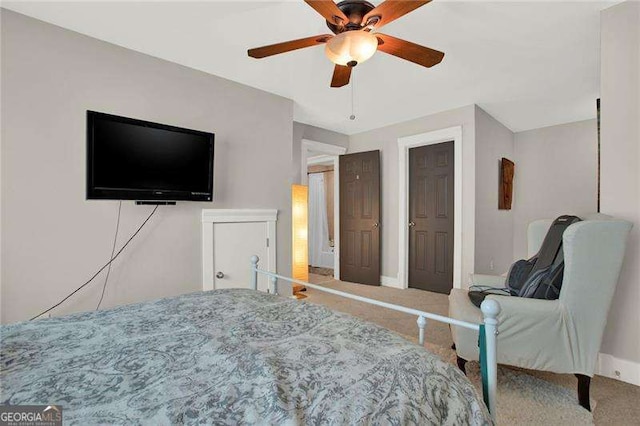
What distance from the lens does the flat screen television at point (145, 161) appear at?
83.7 inches

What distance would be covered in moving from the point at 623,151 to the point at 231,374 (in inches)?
102

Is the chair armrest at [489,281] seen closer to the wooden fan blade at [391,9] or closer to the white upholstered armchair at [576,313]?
the white upholstered armchair at [576,313]

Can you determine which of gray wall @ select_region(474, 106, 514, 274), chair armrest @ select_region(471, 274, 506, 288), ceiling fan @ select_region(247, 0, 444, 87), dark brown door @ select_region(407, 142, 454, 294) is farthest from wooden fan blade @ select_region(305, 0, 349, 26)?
dark brown door @ select_region(407, 142, 454, 294)

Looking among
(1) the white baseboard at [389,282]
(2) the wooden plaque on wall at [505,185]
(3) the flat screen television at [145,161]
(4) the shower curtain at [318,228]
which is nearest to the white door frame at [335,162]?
(1) the white baseboard at [389,282]

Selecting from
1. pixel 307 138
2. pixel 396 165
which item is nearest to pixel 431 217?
pixel 396 165

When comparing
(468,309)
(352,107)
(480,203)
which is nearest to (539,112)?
(480,203)

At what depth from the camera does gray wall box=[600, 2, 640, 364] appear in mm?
1912

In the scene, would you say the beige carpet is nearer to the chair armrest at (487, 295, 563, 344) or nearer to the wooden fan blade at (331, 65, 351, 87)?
the chair armrest at (487, 295, 563, 344)

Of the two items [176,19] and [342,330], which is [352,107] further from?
[342,330]

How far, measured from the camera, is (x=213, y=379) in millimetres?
778

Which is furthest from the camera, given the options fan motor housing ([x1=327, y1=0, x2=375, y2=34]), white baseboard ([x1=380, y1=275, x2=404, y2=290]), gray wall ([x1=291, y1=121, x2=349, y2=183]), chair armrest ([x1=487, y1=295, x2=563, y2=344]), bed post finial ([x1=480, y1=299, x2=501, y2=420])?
white baseboard ([x1=380, y1=275, x2=404, y2=290])

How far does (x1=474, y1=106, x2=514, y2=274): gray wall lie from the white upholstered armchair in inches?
80.2

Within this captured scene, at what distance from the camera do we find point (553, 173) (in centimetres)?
471

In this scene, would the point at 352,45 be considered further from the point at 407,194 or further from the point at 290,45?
the point at 407,194
